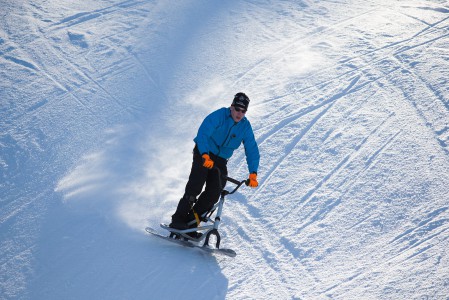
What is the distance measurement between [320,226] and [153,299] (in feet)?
8.47

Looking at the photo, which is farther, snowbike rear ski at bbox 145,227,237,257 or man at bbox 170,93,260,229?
snowbike rear ski at bbox 145,227,237,257

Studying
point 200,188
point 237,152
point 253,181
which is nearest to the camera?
point 253,181

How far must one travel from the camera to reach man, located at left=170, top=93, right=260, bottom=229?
235 inches

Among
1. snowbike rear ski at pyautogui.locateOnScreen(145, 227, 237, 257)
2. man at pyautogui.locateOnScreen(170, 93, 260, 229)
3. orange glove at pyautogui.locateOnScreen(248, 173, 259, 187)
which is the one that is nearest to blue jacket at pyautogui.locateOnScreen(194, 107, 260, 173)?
man at pyautogui.locateOnScreen(170, 93, 260, 229)

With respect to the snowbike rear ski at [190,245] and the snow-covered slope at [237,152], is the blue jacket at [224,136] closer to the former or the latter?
the snowbike rear ski at [190,245]

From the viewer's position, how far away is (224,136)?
6145mm

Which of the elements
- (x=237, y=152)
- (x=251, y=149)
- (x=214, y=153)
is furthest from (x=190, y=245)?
(x=237, y=152)

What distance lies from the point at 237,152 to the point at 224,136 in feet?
7.87

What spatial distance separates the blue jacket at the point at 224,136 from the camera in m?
6.01

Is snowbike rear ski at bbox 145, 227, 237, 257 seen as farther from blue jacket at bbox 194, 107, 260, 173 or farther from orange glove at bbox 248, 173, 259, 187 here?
blue jacket at bbox 194, 107, 260, 173

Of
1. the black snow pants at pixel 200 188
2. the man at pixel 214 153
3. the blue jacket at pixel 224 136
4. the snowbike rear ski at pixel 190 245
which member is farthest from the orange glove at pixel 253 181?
the snowbike rear ski at pixel 190 245

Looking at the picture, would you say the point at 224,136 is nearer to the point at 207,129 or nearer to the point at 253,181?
the point at 207,129

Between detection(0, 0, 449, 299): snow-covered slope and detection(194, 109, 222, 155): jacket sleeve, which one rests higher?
detection(194, 109, 222, 155): jacket sleeve

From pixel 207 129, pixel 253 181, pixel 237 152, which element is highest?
pixel 207 129
